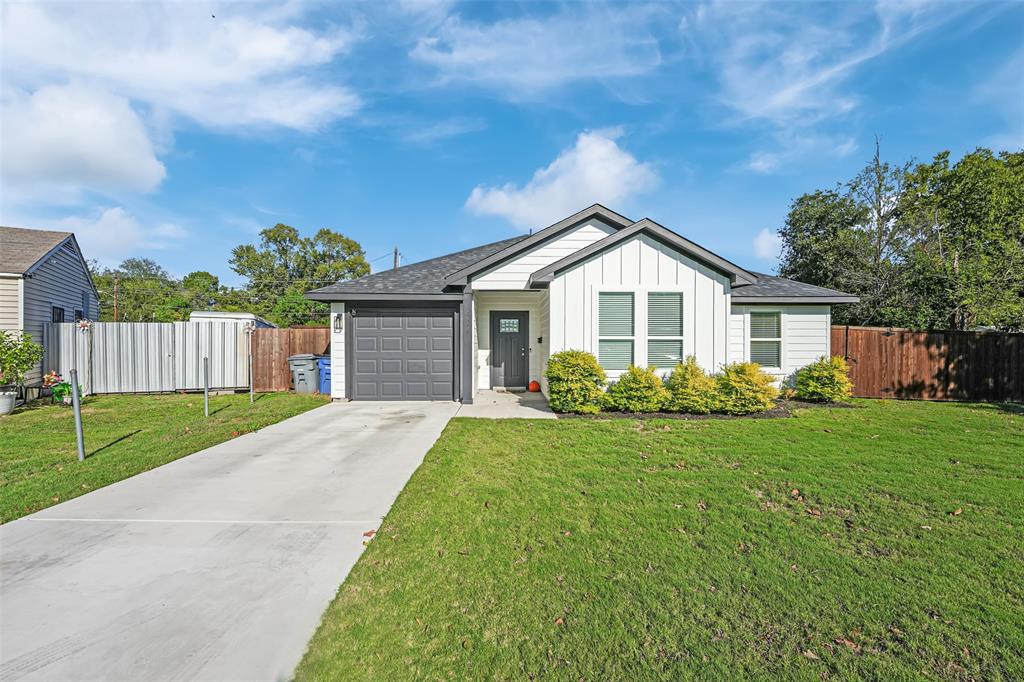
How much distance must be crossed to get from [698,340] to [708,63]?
25.2 ft

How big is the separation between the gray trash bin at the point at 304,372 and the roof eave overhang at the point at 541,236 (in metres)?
4.86

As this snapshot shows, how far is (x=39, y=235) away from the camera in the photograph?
46.7 ft

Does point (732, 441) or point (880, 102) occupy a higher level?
point (880, 102)

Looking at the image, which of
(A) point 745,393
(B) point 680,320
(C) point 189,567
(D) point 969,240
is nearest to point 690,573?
(C) point 189,567

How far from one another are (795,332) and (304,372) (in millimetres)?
13136

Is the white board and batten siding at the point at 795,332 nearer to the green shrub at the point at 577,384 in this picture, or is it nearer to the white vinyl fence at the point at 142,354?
the green shrub at the point at 577,384

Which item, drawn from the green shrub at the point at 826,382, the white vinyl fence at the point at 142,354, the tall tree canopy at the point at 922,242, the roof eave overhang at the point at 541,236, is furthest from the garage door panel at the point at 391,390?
the tall tree canopy at the point at 922,242

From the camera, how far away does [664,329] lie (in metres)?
9.35

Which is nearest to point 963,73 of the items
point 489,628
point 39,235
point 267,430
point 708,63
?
point 708,63

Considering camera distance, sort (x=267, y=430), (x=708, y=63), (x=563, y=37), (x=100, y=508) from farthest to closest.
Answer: (x=708, y=63)
(x=563, y=37)
(x=267, y=430)
(x=100, y=508)

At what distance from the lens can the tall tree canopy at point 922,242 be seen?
1306 cm

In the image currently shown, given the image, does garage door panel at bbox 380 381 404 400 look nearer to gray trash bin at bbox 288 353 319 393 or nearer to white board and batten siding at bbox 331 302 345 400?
white board and batten siding at bbox 331 302 345 400

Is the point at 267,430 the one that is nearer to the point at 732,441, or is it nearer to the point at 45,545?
the point at 45,545

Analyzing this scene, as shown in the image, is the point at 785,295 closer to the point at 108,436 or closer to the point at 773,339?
the point at 773,339
